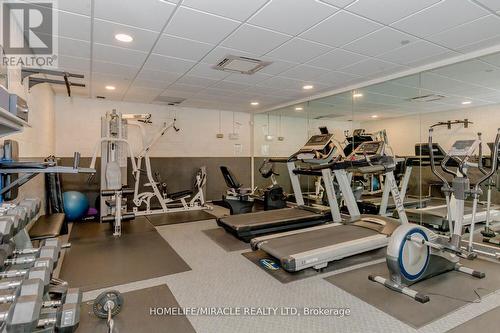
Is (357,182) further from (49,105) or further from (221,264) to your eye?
(49,105)

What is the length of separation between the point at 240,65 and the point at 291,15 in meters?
1.56

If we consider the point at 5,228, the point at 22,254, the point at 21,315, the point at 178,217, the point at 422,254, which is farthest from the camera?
the point at 178,217

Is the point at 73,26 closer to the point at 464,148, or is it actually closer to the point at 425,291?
the point at 425,291

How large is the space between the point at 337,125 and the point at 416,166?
2548mm

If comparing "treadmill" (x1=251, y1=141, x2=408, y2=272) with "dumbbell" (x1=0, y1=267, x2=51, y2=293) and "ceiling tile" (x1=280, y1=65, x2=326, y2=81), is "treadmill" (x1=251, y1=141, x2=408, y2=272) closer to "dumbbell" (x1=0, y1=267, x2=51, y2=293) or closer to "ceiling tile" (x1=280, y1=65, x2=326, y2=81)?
"ceiling tile" (x1=280, y1=65, x2=326, y2=81)

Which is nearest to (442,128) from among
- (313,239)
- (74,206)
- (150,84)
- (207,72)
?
(313,239)

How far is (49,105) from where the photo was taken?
5348mm

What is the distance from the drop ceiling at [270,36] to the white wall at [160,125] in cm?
173

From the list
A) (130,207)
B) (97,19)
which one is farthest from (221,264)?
(130,207)

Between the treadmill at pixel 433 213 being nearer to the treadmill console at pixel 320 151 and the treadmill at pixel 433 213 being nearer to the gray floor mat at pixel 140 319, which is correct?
the treadmill console at pixel 320 151

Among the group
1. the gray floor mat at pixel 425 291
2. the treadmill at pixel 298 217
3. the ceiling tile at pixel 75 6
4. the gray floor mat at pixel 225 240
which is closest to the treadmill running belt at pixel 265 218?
the treadmill at pixel 298 217

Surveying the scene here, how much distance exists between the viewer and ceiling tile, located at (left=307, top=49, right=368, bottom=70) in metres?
3.67

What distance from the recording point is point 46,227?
10.5 feet

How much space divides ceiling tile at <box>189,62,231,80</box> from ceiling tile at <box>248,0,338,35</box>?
152cm
